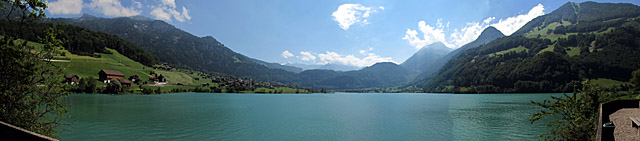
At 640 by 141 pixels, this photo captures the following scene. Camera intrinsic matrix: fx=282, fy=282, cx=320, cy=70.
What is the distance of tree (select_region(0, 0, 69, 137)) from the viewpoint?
10.9 meters

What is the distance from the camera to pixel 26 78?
11.8 m

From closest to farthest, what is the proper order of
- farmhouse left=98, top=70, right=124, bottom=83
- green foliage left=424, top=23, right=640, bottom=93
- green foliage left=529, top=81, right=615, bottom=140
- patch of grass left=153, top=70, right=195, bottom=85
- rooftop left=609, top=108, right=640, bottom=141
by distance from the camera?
rooftop left=609, top=108, right=640, bottom=141
green foliage left=529, top=81, right=615, bottom=140
farmhouse left=98, top=70, right=124, bottom=83
patch of grass left=153, top=70, right=195, bottom=85
green foliage left=424, top=23, right=640, bottom=93

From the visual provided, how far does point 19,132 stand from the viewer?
678cm

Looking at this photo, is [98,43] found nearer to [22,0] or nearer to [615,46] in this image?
[22,0]

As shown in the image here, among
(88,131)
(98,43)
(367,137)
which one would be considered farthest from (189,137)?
(98,43)

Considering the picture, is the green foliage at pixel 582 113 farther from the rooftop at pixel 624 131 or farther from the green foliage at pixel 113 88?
the green foliage at pixel 113 88

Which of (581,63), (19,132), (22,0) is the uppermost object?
(581,63)

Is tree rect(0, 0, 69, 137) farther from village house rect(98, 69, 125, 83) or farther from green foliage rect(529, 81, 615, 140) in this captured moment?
village house rect(98, 69, 125, 83)

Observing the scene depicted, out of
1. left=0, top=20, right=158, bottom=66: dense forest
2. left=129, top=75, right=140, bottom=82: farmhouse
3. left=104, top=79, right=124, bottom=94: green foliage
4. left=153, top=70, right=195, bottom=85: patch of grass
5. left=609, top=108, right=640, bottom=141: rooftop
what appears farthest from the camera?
left=153, top=70, right=195, bottom=85: patch of grass

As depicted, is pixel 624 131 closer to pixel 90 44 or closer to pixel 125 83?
pixel 125 83

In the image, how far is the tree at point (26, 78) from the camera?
35.9 ft

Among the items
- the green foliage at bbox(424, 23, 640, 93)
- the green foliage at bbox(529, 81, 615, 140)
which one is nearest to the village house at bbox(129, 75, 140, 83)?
the green foliage at bbox(529, 81, 615, 140)

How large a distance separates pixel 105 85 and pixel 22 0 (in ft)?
381

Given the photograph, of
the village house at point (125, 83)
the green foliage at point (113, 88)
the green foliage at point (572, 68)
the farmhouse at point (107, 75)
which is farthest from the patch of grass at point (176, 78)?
the green foliage at point (572, 68)
